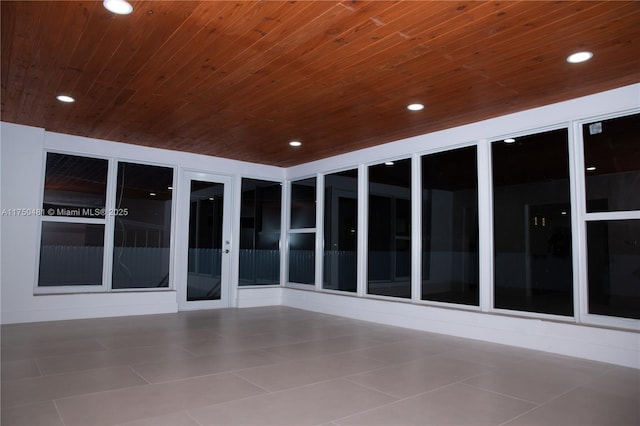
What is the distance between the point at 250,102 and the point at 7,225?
3.75 metres

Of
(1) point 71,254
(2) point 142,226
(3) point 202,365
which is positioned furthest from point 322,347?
(1) point 71,254

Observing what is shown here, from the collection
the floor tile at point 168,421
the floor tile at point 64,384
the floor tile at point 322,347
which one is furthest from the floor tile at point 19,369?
the floor tile at point 322,347

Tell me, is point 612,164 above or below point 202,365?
above

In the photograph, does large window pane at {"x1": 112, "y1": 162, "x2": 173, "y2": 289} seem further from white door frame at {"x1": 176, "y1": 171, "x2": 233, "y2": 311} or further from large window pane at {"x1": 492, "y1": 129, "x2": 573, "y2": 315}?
large window pane at {"x1": 492, "y1": 129, "x2": 573, "y2": 315}

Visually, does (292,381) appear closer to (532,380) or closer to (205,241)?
(532,380)

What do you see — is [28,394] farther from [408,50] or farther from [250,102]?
[408,50]

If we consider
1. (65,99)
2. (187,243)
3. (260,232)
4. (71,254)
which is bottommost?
(71,254)

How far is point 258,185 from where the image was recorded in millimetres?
8023

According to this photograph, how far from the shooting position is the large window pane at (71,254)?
5.91 m

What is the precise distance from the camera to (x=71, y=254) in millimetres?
6082

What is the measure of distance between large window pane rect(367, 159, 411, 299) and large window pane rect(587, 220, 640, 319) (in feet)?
7.58

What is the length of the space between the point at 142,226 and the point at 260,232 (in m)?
2.14

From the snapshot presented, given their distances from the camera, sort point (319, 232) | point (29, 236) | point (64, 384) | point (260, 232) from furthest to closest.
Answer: point (260, 232) → point (319, 232) → point (29, 236) → point (64, 384)

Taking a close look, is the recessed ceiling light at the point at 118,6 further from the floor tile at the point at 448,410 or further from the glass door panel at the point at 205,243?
the glass door panel at the point at 205,243
